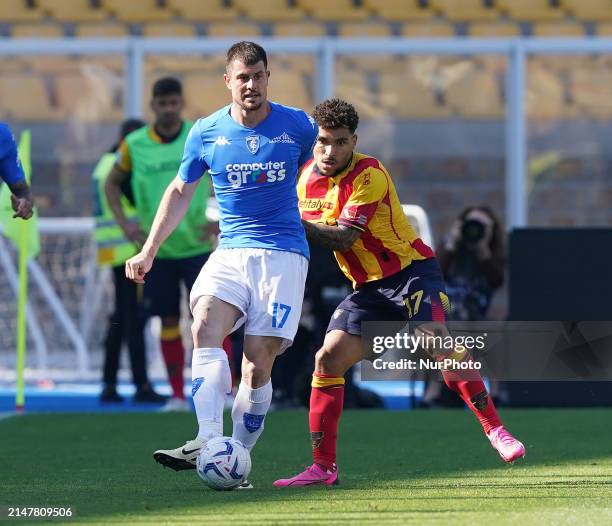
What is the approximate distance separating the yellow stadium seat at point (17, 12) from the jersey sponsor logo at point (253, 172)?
1031 centimetres

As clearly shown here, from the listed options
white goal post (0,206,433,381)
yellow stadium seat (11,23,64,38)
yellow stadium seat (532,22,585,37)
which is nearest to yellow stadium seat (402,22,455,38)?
yellow stadium seat (532,22,585,37)

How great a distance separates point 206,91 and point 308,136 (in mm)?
8465

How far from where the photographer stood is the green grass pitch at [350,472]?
5.14 meters

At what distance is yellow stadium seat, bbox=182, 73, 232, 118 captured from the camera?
1430 cm

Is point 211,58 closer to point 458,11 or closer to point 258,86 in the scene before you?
point 458,11

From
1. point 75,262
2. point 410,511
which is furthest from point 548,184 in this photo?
point 410,511

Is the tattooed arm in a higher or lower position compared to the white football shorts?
higher

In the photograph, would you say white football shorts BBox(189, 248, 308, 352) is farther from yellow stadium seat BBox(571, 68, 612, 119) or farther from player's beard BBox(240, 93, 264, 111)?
yellow stadium seat BBox(571, 68, 612, 119)

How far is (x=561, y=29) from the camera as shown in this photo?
1566cm

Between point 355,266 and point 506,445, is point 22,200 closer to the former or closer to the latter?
point 355,266

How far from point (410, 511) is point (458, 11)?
1138cm

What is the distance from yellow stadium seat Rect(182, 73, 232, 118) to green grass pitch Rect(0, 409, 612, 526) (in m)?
5.24

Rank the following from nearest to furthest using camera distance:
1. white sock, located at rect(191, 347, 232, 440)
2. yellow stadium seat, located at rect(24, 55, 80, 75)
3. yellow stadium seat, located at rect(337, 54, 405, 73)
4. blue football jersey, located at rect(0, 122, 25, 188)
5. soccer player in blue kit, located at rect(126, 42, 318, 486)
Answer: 1. white sock, located at rect(191, 347, 232, 440)
2. soccer player in blue kit, located at rect(126, 42, 318, 486)
3. blue football jersey, located at rect(0, 122, 25, 188)
4. yellow stadium seat, located at rect(337, 54, 405, 73)
5. yellow stadium seat, located at rect(24, 55, 80, 75)

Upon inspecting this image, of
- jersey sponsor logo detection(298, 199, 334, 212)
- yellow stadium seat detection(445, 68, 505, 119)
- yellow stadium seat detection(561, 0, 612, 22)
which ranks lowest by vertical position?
jersey sponsor logo detection(298, 199, 334, 212)
